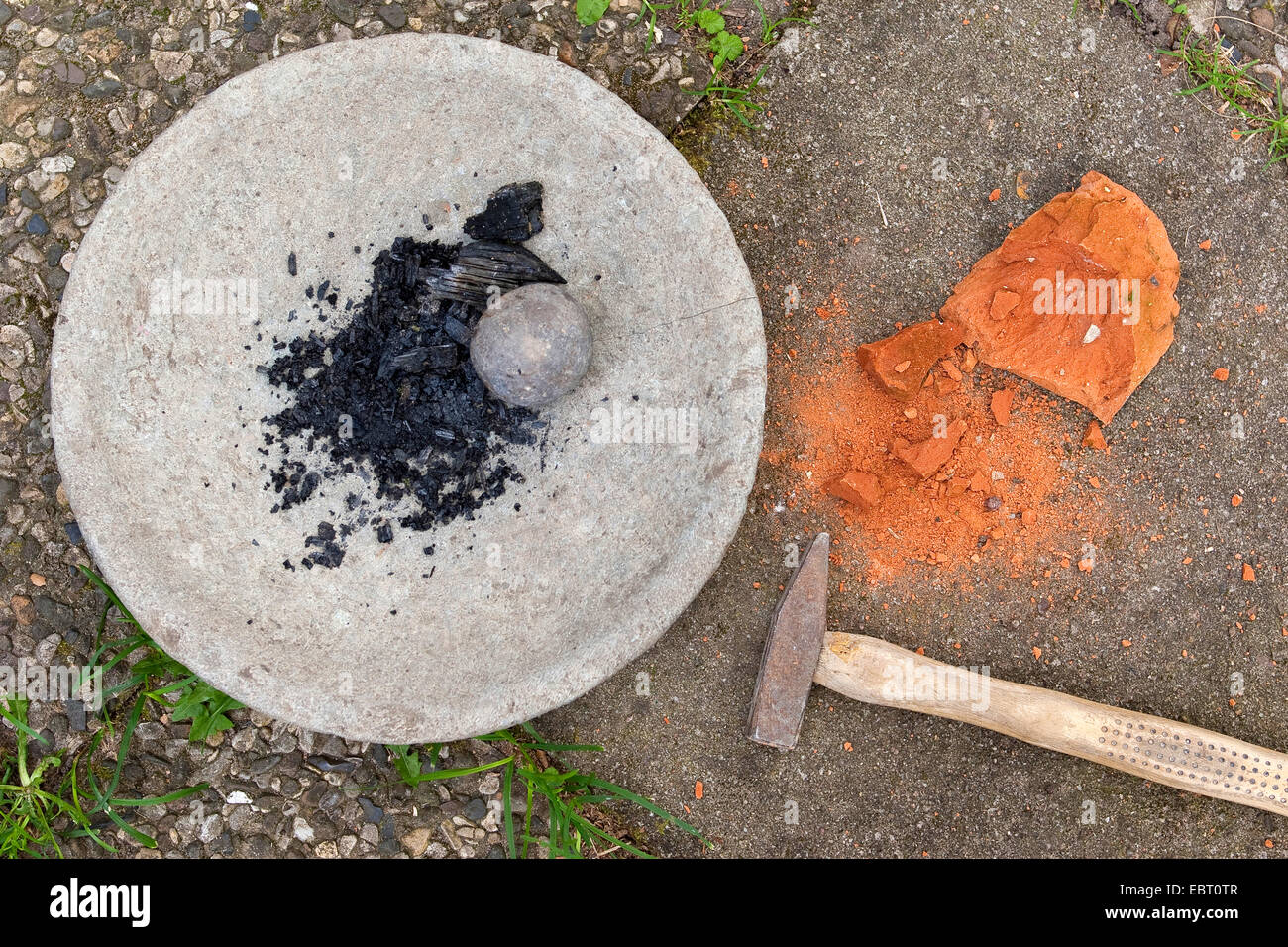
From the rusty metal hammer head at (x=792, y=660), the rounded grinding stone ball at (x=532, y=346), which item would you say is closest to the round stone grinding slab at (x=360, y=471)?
the rounded grinding stone ball at (x=532, y=346)

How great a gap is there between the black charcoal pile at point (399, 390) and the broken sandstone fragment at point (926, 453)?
1160 mm

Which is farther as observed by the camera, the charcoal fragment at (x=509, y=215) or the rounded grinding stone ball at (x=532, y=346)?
the charcoal fragment at (x=509, y=215)

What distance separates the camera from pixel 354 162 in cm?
214

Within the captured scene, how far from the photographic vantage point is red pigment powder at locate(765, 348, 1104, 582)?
259cm

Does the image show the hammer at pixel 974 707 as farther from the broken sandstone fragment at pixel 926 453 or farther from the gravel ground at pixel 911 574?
the broken sandstone fragment at pixel 926 453

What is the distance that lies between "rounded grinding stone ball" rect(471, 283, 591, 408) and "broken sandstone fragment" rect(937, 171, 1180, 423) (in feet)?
3.71

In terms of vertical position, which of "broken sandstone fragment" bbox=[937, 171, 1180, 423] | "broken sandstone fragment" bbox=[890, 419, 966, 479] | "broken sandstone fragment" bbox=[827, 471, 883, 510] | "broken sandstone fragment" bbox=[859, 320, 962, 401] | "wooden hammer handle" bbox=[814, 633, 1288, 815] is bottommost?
"wooden hammer handle" bbox=[814, 633, 1288, 815]

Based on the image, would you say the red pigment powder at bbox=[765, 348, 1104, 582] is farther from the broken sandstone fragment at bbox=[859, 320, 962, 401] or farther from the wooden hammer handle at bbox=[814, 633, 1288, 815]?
the wooden hammer handle at bbox=[814, 633, 1288, 815]

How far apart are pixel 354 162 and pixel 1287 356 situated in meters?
2.80

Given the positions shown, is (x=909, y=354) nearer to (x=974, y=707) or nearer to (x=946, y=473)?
(x=946, y=473)

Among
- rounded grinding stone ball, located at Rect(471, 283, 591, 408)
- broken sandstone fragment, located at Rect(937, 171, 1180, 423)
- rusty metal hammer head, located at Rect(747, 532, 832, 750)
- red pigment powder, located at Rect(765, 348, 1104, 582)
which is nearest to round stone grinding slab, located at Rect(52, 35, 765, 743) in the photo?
rounded grinding stone ball, located at Rect(471, 283, 591, 408)

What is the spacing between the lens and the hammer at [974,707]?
2.34 metres

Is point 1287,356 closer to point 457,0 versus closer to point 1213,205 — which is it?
point 1213,205
